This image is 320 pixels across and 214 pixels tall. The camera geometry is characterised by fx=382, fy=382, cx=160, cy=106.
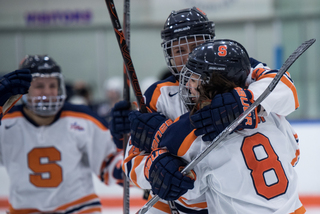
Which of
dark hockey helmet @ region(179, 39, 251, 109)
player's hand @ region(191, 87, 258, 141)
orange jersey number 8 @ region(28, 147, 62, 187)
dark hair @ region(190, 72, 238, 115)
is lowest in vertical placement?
orange jersey number 8 @ region(28, 147, 62, 187)

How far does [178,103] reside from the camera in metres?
1.55

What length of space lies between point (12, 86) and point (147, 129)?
2.16ft

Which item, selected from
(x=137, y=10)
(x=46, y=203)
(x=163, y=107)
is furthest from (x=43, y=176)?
(x=137, y=10)

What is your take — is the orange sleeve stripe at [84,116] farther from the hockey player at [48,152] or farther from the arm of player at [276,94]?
the arm of player at [276,94]

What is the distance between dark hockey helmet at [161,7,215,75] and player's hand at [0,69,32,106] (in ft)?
2.06

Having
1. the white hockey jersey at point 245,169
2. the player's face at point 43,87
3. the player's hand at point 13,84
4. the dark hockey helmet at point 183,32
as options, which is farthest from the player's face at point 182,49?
the player's face at point 43,87

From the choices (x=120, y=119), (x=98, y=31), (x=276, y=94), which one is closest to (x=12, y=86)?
(x=120, y=119)

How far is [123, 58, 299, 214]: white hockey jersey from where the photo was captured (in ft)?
4.19

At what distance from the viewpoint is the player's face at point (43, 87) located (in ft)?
6.59

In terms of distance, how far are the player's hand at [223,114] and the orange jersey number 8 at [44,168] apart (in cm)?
115

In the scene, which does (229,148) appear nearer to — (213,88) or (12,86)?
(213,88)

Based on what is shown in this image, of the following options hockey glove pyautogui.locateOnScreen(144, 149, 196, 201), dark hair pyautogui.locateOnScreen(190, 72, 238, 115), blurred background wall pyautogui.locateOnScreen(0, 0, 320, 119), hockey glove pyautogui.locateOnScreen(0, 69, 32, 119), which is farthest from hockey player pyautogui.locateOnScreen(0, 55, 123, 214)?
blurred background wall pyautogui.locateOnScreen(0, 0, 320, 119)

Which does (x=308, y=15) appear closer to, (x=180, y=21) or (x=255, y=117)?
(x=180, y=21)

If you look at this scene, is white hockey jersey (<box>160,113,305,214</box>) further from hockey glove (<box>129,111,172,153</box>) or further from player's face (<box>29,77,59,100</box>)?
player's face (<box>29,77,59,100</box>)
